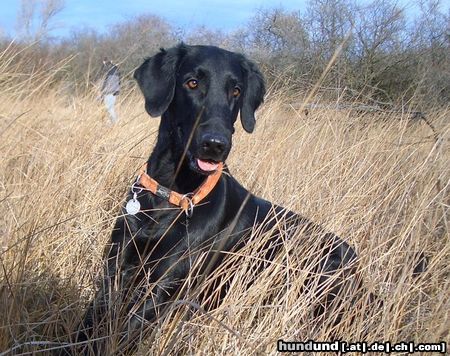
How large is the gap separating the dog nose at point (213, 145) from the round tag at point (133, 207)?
0.36 meters

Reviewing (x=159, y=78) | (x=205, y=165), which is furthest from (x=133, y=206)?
(x=159, y=78)

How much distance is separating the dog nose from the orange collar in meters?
0.12

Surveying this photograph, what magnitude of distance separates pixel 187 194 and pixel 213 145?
0.25 meters

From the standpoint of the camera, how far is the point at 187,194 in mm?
2098

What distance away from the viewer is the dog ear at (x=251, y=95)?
8.38ft

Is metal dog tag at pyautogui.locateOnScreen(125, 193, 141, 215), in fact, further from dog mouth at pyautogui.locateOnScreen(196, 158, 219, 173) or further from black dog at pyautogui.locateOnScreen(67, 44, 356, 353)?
dog mouth at pyautogui.locateOnScreen(196, 158, 219, 173)

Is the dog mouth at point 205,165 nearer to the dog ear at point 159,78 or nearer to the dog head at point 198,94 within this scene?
the dog head at point 198,94

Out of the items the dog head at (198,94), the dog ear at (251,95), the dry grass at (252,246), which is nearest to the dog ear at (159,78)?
the dog head at (198,94)

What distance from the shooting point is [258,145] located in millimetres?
3459

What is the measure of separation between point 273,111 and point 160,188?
1948 mm

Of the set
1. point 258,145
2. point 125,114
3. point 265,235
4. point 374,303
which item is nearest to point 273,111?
point 258,145

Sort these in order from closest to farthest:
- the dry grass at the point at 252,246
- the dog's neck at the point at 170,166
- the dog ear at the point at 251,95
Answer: the dry grass at the point at 252,246 → the dog's neck at the point at 170,166 → the dog ear at the point at 251,95

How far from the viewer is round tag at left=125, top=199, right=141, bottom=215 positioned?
207cm

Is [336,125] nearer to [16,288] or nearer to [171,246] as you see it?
[171,246]
